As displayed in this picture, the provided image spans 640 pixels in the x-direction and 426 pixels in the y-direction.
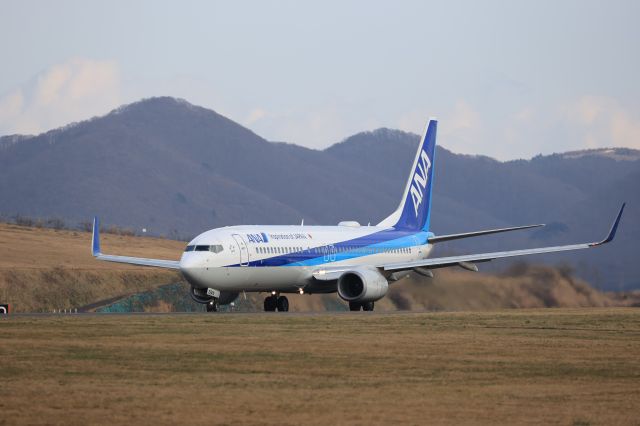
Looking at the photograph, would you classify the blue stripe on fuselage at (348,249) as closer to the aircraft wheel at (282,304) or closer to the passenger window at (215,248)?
the passenger window at (215,248)

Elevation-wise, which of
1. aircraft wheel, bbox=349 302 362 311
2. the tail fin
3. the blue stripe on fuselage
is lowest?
aircraft wheel, bbox=349 302 362 311

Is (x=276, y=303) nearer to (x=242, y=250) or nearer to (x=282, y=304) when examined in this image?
(x=282, y=304)

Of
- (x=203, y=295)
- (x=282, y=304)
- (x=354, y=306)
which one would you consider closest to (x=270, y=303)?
(x=282, y=304)

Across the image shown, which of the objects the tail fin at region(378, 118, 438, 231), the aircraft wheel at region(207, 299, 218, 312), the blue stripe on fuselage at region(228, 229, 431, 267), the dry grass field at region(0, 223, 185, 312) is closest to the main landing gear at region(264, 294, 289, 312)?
the blue stripe on fuselage at region(228, 229, 431, 267)

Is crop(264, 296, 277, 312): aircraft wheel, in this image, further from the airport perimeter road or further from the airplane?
the airport perimeter road

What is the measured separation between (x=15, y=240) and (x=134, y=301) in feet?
92.3

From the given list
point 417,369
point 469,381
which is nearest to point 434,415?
point 469,381

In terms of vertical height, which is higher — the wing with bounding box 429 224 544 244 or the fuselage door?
the wing with bounding box 429 224 544 244

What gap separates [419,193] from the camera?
60.3m

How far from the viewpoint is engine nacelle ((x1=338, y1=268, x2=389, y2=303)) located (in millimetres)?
51000

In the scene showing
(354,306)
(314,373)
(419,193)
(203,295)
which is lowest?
(314,373)

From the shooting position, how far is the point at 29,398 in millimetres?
20453

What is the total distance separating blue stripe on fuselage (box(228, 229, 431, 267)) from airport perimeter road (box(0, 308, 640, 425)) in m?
11.5

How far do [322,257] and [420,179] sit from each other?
9.64 metres
